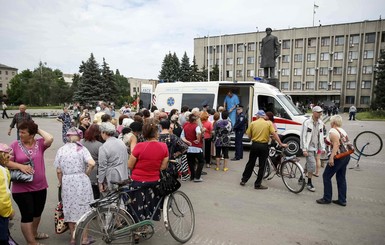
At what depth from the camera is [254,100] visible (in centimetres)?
1054

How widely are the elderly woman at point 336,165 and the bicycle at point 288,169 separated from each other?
0.65 metres

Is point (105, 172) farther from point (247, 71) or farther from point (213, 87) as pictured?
point (247, 71)

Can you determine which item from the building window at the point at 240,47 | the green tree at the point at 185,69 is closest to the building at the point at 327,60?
the building window at the point at 240,47

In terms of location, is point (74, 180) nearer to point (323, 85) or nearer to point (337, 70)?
point (323, 85)

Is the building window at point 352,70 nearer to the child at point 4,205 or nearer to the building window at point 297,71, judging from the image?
the building window at point 297,71

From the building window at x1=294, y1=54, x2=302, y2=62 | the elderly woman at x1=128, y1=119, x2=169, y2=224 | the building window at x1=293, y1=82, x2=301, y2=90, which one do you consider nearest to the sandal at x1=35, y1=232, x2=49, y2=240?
the elderly woman at x1=128, y1=119, x2=169, y2=224

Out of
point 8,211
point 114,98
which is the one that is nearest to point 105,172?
point 8,211

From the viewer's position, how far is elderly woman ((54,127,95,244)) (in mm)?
3625

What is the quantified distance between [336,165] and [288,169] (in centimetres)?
124

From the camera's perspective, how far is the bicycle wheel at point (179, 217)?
3895 mm

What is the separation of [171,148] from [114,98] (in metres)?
46.0

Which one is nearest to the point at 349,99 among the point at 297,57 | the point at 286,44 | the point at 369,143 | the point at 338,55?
the point at 338,55

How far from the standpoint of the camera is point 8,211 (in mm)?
2766

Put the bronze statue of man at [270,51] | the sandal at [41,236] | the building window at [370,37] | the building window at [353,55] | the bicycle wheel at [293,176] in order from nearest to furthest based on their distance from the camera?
the sandal at [41,236] < the bicycle wheel at [293,176] < the bronze statue of man at [270,51] < the building window at [370,37] < the building window at [353,55]
